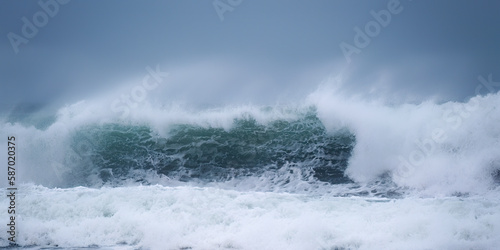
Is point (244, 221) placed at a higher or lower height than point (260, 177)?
lower

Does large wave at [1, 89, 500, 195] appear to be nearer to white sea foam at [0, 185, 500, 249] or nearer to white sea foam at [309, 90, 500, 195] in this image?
white sea foam at [309, 90, 500, 195]

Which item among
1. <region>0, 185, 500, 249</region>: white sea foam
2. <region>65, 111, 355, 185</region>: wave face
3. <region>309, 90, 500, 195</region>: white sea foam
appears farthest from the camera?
<region>65, 111, 355, 185</region>: wave face

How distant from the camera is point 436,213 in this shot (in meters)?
5.62

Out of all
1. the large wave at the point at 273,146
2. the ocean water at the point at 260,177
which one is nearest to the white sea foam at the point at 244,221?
the ocean water at the point at 260,177

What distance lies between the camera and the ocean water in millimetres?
5410

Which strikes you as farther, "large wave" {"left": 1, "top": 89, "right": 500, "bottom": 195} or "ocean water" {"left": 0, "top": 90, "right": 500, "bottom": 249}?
"large wave" {"left": 1, "top": 89, "right": 500, "bottom": 195}

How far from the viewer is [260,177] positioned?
29.3 ft

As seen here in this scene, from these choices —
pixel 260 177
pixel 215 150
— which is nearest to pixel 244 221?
pixel 260 177

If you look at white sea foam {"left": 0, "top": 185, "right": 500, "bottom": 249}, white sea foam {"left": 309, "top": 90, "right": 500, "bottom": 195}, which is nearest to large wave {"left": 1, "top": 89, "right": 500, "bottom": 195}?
white sea foam {"left": 309, "top": 90, "right": 500, "bottom": 195}

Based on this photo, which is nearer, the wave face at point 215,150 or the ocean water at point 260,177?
the ocean water at point 260,177

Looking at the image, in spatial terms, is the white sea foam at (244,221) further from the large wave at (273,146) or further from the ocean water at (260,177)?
the large wave at (273,146)

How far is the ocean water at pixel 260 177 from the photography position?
5410 mm

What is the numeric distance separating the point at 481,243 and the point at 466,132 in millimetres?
4755

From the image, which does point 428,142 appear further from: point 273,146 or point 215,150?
point 215,150
